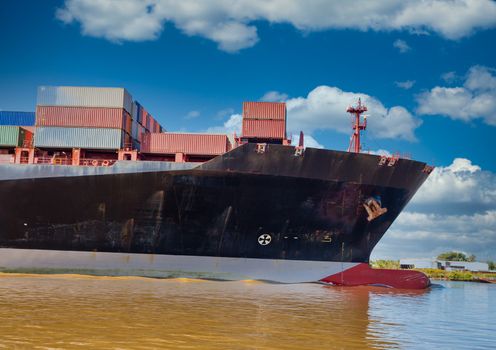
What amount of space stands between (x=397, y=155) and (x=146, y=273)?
14655 millimetres

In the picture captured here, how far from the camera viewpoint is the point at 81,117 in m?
26.6

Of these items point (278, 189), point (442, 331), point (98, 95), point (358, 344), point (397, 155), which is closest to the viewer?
point (358, 344)

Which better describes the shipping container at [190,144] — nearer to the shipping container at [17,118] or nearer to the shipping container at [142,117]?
the shipping container at [142,117]

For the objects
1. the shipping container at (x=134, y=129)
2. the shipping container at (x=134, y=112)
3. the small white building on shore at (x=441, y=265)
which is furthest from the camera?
the small white building on shore at (x=441, y=265)

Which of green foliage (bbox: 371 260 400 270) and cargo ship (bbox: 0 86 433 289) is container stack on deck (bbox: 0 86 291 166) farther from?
green foliage (bbox: 371 260 400 270)

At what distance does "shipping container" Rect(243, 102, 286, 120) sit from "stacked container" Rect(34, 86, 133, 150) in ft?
23.0

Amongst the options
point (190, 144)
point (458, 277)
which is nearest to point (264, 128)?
point (190, 144)

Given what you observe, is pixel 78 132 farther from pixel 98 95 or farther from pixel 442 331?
pixel 442 331

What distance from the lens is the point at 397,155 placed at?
25.5 metres

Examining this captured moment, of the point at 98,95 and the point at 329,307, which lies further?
the point at 98,95

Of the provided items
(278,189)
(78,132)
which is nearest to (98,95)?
(78,132)

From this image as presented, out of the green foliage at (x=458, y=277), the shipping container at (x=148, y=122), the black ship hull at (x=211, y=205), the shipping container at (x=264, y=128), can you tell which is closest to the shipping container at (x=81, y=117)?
the black ship hull at (x=211, y=205)

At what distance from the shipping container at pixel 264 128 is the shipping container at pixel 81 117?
276 inches

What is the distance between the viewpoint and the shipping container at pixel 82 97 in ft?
88.2
